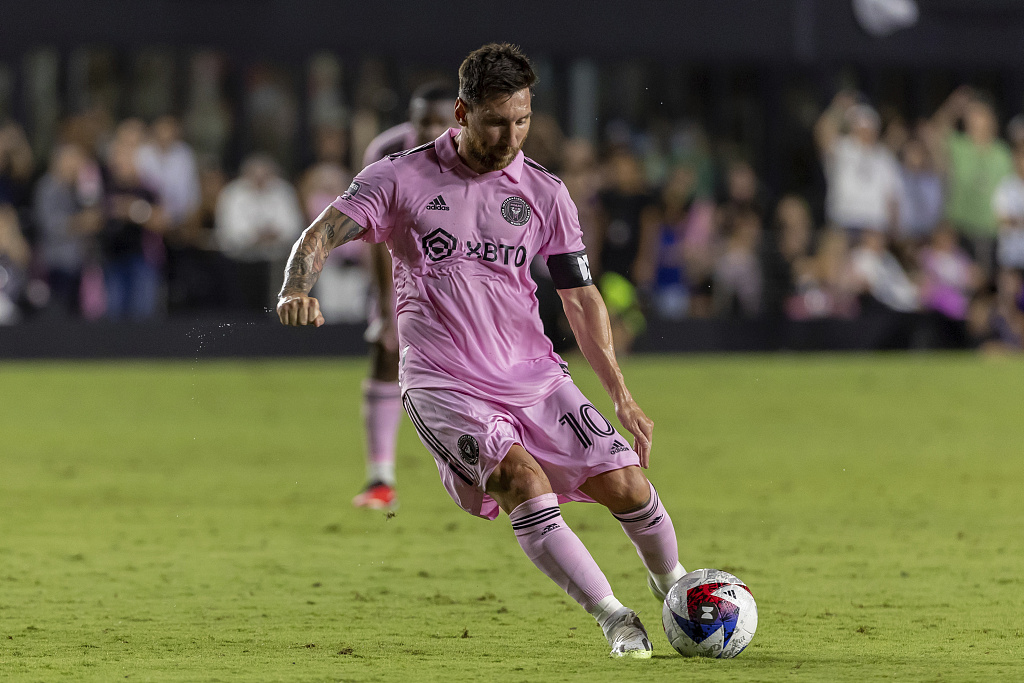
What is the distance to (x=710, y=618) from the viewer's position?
5.46 metres

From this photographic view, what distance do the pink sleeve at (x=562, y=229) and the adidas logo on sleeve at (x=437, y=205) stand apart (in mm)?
401

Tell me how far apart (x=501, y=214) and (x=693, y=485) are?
209 inches

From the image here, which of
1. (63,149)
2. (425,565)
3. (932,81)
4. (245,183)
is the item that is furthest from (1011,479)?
(932,81)

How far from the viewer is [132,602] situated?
265 inches

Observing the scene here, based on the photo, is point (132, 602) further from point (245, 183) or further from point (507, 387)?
point (245, 183)

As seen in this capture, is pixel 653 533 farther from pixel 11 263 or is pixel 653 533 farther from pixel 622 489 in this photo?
pixel 11 263

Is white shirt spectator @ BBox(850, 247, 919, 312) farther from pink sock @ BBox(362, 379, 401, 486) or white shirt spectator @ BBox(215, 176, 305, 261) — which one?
pink sock @ BBox(362, 379, 401, 486)

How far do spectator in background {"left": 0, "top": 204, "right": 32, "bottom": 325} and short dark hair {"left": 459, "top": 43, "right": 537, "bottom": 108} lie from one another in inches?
480

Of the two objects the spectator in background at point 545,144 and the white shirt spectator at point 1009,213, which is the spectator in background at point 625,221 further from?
the white shirt spectator at point 1009,213

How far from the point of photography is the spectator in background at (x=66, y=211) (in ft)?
54.4

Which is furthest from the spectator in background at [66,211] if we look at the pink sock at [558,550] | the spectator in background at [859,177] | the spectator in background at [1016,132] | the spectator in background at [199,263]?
the pink sock at [558,550]

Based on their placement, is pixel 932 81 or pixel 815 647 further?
pixel 932 81

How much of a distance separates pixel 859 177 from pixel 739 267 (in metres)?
1.75

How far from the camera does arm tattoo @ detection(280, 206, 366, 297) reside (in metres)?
5.37
